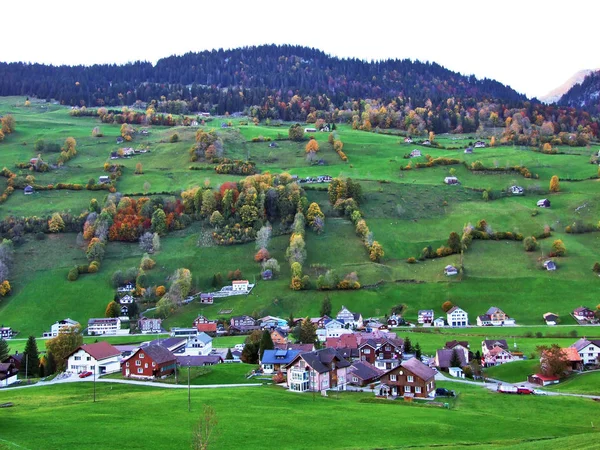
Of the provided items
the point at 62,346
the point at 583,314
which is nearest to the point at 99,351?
the point at 62,346

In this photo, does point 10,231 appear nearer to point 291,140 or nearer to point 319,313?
point 319,313

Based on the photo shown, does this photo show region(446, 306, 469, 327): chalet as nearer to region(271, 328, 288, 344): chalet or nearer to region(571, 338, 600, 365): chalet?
region(271, 328, 288, 344): chalet

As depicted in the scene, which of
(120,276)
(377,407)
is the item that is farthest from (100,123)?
(377,407)

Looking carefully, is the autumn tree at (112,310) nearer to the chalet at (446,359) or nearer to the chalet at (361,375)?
the chalet at (361,375)

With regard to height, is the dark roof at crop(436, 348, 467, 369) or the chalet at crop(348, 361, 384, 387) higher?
the chalet at crop(348, 361, 384, 387)

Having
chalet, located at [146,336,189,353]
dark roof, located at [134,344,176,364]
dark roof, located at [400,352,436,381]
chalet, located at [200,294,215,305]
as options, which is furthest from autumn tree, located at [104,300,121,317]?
dark roof, located at [400,352,436,381]

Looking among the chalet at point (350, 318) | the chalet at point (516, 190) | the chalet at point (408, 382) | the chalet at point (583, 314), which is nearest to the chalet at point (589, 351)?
the chalet at point (408, 382)
